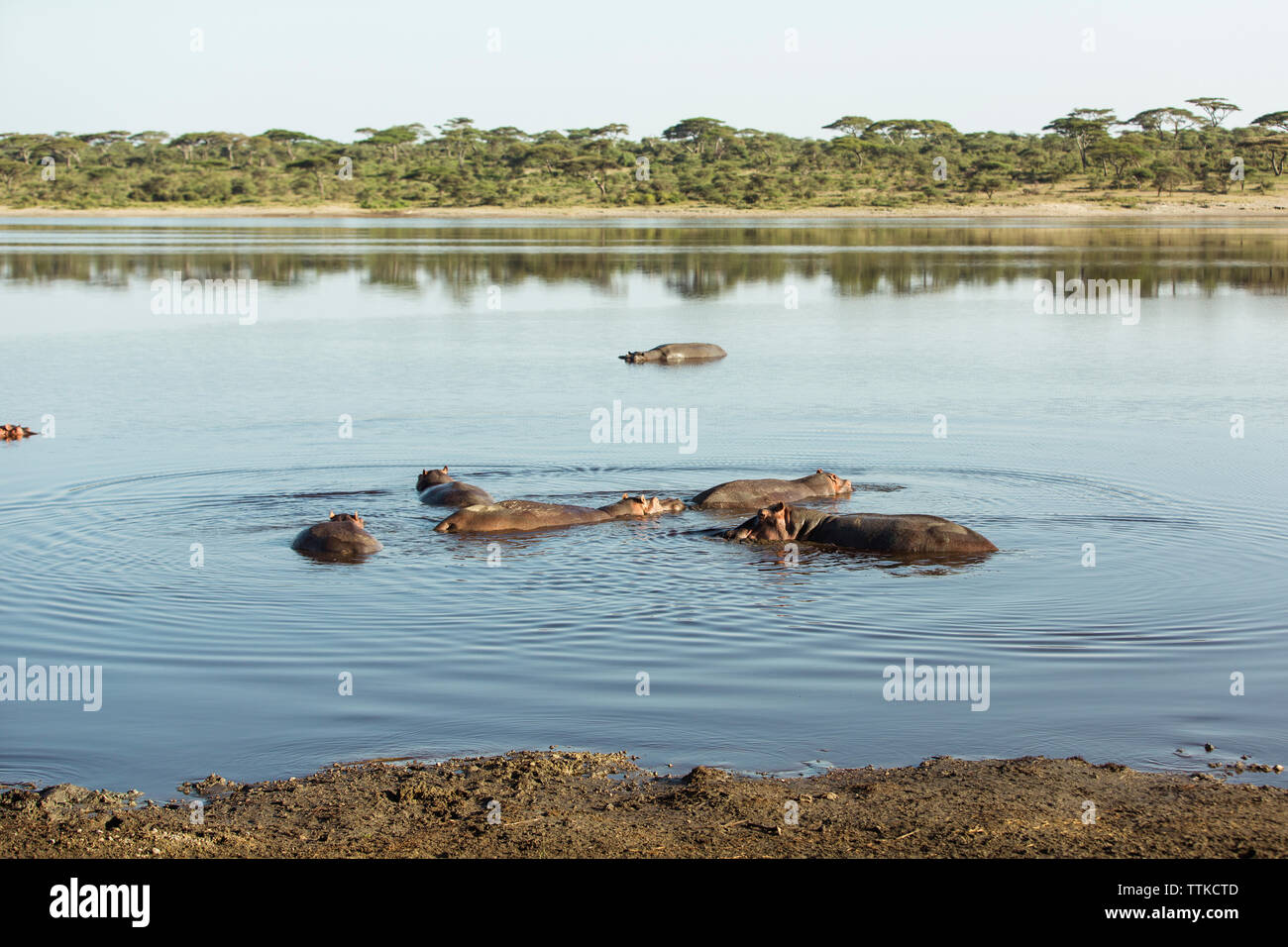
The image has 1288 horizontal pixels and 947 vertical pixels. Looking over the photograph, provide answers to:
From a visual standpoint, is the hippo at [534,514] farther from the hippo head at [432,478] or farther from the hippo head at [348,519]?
the hippo head at [432,478]

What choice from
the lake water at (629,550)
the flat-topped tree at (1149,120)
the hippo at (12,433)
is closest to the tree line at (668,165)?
the flat-topped tree at (1149,120)

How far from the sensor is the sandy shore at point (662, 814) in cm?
646

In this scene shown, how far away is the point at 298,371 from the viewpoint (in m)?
24.9

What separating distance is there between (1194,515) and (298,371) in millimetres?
15900

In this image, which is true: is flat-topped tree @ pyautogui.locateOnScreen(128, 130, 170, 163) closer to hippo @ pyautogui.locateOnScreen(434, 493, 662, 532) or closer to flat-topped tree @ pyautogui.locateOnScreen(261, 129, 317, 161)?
flat-topped tree @ pyautogui.locateOnScreen(261, 129, 317, 161)

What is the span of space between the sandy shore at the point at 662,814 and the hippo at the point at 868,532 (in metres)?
5.01

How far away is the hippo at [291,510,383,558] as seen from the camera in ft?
40.9

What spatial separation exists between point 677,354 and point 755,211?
74.9 metres

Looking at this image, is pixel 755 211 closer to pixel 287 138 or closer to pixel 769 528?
pixel 287 138

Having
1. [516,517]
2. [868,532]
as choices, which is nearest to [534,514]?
[516,517]

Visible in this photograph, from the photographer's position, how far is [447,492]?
47.0ft

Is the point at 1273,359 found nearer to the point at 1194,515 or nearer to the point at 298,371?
the point at 1194,515
